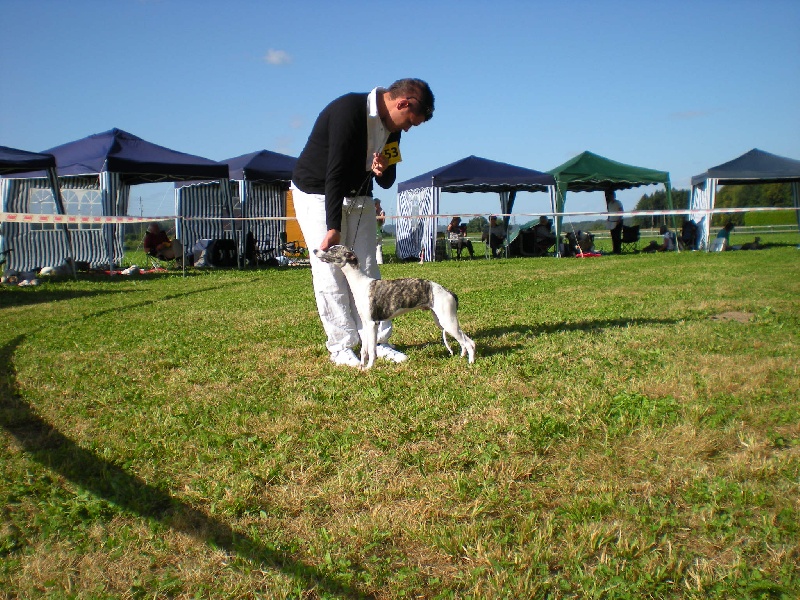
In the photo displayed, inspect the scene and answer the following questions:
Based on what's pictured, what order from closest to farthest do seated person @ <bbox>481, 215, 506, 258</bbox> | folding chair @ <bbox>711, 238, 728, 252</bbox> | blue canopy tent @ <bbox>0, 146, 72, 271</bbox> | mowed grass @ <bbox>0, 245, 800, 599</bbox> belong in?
mowed grass @ <bbox>0, 245, 800, 599</bbox>, blue canopy tent @ <bbox>0, 146, 72, 271</bbox>, folding chair @ <bbox>711, 238, 728, 252</bbox>, seated person @ <bbox>481, 215, 506, 258</bbox>

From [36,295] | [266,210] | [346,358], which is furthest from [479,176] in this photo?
[346,358]

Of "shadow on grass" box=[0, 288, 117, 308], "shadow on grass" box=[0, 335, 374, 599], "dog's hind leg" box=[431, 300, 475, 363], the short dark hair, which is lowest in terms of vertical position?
"shadow on grass" box=[0, 335, 374, 599]

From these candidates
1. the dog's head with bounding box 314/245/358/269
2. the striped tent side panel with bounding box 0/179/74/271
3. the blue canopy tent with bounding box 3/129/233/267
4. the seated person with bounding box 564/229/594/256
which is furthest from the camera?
the seated person with bounding box 564/229/594/256

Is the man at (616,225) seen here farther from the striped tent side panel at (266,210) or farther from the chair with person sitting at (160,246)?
the chair with person sitting at (160,246)

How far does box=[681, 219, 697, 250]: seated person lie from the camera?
2041 centimetres

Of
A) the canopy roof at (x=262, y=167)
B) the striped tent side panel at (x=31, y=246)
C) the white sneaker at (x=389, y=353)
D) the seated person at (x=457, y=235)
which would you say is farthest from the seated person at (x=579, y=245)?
the white sneaker at (x=389, y=353)

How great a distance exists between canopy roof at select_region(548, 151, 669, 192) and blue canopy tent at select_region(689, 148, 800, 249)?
1.30 m

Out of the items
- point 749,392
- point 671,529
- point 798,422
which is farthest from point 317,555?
point 749,392

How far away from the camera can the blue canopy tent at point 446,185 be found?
746 inches

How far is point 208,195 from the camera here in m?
19.5

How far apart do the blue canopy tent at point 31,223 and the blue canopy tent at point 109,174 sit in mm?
341

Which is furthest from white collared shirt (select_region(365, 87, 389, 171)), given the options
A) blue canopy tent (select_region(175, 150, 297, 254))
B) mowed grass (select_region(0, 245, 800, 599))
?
blue canopy tent (select_region(175, 150, 297, 254))

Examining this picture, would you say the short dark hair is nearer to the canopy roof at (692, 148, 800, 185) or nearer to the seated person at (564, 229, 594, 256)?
the seated person at (564, 229, 594, 256)

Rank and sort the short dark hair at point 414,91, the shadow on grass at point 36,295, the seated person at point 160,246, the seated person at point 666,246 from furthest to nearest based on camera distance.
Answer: the seated person at point 666,246
the seated person at point 160,246
the shadow on grass at point 36,295
the short dark hair at point 414,91
